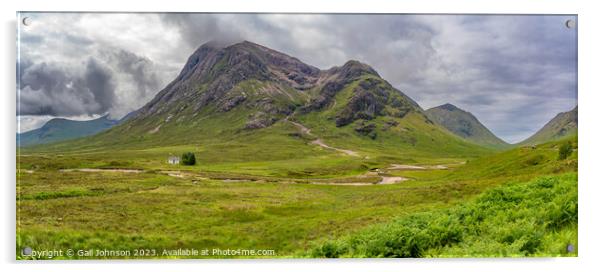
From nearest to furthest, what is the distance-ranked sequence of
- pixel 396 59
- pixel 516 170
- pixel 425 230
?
1. pixel 425 230
2. pixel 516 170
3. pixel 396 59

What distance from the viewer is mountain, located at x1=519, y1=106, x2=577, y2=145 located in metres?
11.5

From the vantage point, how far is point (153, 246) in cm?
1061

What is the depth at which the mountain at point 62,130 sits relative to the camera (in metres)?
11.2

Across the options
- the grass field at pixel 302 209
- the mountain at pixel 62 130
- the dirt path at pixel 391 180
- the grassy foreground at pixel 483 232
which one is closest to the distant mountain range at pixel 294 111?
the mountain at pixel 62 130

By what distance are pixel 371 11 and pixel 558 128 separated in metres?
8.27

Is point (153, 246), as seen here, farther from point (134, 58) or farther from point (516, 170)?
point (516, 170)

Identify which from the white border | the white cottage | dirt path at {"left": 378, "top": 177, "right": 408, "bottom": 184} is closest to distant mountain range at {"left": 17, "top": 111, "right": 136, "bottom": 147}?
the white border

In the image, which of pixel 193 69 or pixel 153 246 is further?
pixel 193 69

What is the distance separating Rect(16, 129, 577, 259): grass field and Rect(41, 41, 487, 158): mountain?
1719 millimetres

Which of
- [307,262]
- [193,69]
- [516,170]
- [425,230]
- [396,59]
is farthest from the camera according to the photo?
[193,69]

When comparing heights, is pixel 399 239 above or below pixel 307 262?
above

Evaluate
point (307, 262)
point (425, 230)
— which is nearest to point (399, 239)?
point (425, 230)
